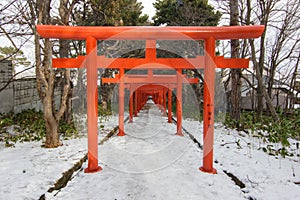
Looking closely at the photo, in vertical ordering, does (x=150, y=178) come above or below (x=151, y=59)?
below

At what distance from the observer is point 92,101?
346cm

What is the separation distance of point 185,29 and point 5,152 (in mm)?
4068

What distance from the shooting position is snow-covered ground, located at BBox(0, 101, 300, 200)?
8.71ft

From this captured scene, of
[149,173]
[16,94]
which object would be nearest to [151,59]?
[149,173]

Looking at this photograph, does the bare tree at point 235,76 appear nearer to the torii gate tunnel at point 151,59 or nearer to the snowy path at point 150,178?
the snowy path at point 150,178

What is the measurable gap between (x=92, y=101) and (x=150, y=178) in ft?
4.68

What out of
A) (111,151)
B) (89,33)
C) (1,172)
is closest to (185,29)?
(89,33)

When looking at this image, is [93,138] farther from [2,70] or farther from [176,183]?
[2,70]

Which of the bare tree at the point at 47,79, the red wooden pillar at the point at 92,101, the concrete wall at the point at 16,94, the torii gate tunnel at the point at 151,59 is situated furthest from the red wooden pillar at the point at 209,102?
the concrete wall at the point at 16,94

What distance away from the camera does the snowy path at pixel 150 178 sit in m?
2.64

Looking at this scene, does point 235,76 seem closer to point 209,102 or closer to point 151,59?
point 209,102

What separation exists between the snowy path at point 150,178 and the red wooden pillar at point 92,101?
21cm

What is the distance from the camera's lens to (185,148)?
4.78m

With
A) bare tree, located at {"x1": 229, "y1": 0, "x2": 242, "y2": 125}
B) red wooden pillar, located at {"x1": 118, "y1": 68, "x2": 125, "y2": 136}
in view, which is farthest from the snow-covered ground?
bare tree, located at {"x1": 229, "y1": 0, "x2": 242, "y2": 125}
